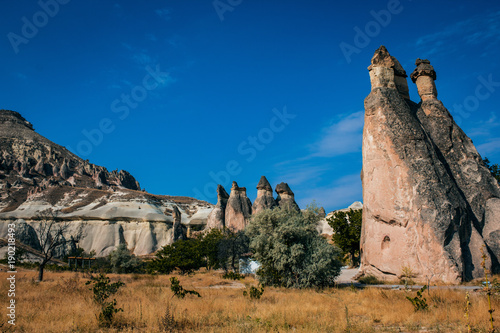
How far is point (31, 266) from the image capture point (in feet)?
104

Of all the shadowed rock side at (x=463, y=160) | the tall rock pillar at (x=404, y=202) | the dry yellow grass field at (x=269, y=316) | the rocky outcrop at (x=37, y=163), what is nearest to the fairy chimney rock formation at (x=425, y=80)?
the shadowed rock side at (x=463, y=160)

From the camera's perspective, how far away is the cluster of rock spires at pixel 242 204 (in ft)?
156

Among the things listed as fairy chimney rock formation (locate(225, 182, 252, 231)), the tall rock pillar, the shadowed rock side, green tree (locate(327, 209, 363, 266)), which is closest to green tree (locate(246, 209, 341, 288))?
the tall rock pillar

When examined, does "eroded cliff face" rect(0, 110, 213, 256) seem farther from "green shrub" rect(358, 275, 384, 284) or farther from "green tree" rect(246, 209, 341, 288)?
"green shrub" rect(358, 275, 384, 284)

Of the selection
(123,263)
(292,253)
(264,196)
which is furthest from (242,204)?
(292,253)

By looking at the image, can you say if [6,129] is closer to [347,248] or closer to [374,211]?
[347,248]

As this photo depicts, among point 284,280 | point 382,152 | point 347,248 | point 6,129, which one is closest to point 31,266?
point 284,280

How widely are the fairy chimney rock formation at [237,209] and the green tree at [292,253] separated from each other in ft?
98.4

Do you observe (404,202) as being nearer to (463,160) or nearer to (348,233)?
(463,160)

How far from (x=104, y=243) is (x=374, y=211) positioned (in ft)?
184

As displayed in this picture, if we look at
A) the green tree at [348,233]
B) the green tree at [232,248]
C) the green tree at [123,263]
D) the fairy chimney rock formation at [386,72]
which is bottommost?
the green tree at [123,263]

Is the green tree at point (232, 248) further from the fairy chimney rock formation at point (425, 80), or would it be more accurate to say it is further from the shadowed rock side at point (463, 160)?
the fairy chimney rock formation at point (425, 80)

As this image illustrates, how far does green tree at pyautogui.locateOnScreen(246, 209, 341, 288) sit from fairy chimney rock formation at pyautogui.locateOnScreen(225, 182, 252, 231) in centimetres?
3000

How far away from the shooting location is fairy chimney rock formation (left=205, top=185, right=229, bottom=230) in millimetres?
50947
